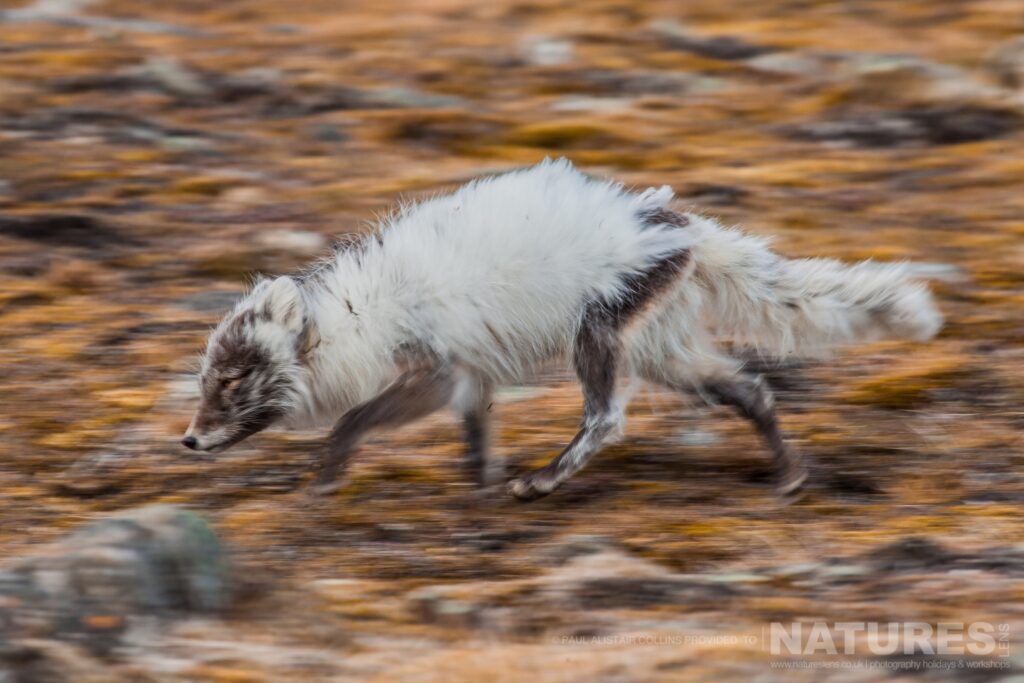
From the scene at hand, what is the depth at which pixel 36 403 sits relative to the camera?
6.09 m

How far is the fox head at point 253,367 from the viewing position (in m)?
5.23

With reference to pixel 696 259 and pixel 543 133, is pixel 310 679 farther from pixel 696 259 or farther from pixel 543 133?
pixel 543 133

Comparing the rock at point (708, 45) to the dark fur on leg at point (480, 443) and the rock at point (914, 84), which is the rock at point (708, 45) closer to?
the rock at point (914, 84)

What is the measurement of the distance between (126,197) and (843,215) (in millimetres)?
4000

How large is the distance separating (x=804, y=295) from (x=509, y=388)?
1572 mm

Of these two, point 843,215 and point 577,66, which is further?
point 577,66

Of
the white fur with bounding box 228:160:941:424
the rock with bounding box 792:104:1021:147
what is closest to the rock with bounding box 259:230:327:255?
the white fur with bounding box 228:160:941:424

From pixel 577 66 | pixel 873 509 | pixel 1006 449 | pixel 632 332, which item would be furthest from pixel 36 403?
pixel 577 66

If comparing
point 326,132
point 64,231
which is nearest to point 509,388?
point 64,231

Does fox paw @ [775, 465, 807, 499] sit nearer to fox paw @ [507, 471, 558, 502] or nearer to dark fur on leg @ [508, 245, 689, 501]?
dark fur on leg @ [508, 245, 689, 501]

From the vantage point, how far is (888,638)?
12.6 ft

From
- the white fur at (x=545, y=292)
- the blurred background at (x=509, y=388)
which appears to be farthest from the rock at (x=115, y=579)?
the white fur at (x=545, y=292)

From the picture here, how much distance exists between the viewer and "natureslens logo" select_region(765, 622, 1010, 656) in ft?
12.3

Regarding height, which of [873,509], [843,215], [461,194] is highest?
[461,194]
